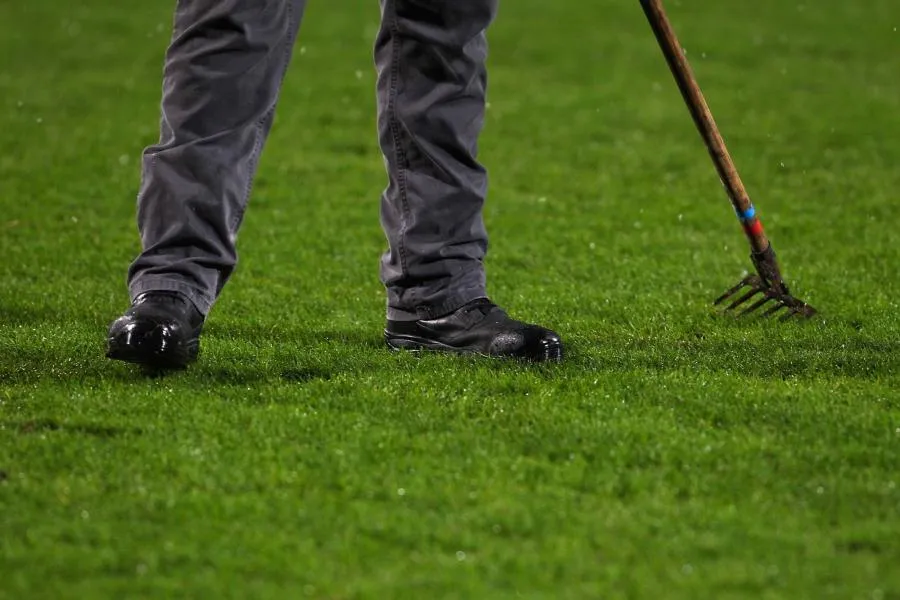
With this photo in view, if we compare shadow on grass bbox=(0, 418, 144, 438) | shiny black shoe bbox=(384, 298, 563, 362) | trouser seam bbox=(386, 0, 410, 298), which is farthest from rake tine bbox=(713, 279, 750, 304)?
shadow on grass bbox=(0, 418, 144, 438)

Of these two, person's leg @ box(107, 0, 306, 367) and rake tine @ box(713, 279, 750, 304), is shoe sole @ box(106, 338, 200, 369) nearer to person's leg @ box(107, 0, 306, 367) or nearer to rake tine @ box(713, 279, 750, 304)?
person's leg @ box(107, 0, 306, 367)

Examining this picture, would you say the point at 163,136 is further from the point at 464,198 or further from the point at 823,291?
the point at 823,291

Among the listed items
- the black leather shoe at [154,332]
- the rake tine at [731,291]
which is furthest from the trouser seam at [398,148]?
the rake tine at [731,291]

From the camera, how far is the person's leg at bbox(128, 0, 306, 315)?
2.52 meters

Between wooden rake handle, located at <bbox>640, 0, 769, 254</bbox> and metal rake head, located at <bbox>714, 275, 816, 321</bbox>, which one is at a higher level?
wooden rake handle, located at <bbox>640, 0, 769, 254</bbox>

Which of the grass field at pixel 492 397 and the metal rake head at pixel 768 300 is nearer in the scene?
the grass field at pixel 492 397

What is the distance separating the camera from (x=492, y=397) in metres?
2.43

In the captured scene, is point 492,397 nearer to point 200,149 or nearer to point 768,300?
point 200,149

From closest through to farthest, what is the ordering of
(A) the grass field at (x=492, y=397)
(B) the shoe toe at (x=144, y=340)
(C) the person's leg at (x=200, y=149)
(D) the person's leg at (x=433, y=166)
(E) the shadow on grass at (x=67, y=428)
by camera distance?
(A) the grass field at (x=492, y=397) < (E) the shadow on grass at (x=67, y=428) < (B) the shoe toe at (x=144, y=340) < (C) the person's leg at (x=200, y=149) < (D) the person's leg at (x=433, y=166)

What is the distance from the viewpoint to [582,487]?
2.02 m

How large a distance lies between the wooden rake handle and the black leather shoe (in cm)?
111

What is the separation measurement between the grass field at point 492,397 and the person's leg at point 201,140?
0.21m

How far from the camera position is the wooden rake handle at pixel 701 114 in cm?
293

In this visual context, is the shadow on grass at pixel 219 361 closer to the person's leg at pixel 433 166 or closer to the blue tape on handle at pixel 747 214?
the person's leg at pixel 433 166
